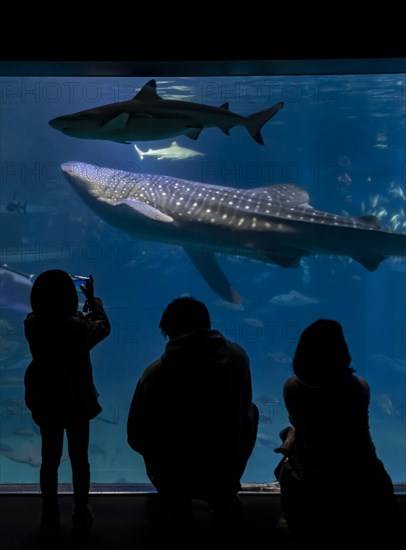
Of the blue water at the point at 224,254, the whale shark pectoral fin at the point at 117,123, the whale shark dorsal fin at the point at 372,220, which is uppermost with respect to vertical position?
the whale shark pectoral fin at the point at 117,123

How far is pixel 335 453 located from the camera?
2.39 metres

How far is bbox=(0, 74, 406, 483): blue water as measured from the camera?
10555 millimetres

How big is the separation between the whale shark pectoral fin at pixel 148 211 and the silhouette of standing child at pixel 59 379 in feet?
9.70

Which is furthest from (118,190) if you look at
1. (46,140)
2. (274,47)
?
(46,140)

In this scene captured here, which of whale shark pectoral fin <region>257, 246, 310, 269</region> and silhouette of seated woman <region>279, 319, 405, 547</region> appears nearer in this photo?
silhouette of seated woman <region>279, 319, 405, 547</region>

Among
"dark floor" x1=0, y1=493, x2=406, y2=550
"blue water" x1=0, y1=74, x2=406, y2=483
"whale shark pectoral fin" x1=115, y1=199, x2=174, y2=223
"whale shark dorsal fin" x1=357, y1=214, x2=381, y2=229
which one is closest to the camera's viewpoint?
"dark floor" x1=0, y1=493, x2=406, y2=550

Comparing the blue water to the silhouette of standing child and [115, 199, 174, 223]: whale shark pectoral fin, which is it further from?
the silhouette of standing child

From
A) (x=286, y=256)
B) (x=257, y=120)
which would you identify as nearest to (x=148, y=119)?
(x=257, y=120)

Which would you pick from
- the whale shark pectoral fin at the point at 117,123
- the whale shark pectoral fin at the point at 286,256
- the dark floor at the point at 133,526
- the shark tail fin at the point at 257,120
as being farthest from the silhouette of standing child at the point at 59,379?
the whale shark pectoral fin at the point at 286,256

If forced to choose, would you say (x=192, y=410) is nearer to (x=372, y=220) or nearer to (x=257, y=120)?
(x=257, y=120)

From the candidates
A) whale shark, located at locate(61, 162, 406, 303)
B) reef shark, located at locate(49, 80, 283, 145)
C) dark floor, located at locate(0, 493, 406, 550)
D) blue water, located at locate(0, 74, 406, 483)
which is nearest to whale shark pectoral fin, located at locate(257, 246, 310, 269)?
whale shark, located at locate(61, 162, 406, 303)

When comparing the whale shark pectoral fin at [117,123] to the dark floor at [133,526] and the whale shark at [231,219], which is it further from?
the dark floor at [133,526]

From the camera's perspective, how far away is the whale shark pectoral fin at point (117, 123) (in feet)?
12.3

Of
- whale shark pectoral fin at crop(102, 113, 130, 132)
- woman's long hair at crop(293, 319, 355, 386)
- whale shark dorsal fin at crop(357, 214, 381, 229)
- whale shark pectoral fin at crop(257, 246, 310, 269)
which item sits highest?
whale shark pectoral fin at crop(102, 113, 130, 132)
